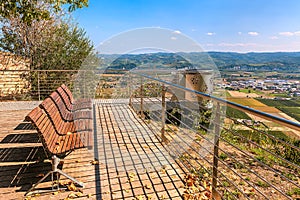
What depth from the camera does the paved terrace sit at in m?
2.15

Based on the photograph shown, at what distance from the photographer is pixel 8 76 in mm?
8062

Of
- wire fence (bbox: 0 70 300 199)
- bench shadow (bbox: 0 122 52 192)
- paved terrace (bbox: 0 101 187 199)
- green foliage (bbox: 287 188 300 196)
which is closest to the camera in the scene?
wire fence (bbox: 0 70 300 199)

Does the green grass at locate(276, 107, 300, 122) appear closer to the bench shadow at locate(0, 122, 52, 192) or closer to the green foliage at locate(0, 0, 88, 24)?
the bench shadow at locate(0, 122, 52, 192)

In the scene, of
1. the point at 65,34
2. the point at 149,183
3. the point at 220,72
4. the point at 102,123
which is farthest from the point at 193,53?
the point at 149,183

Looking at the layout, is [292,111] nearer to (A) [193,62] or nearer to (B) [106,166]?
(A) [193,62]

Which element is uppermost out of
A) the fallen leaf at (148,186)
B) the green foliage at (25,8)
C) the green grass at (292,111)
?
the green foliage at (25,8)

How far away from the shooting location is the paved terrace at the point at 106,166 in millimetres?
2154

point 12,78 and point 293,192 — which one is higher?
point 12,78

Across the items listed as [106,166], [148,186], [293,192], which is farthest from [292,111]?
[106,166]

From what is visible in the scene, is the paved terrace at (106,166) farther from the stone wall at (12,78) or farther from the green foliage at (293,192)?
the stone wall at (12,78)

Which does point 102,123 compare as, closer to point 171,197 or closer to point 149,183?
point 149,183

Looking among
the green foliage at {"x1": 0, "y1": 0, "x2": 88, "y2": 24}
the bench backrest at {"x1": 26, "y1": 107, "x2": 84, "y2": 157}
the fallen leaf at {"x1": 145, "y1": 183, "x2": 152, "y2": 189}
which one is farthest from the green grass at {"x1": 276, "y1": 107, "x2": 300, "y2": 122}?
the green foliage at {"x1": 0, "y1": 0, "x2": 88, "y2": 24}

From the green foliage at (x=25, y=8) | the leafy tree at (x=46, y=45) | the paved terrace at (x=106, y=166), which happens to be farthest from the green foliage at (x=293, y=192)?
the leafy tree at (x=46, y=45)

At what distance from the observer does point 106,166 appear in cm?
266
